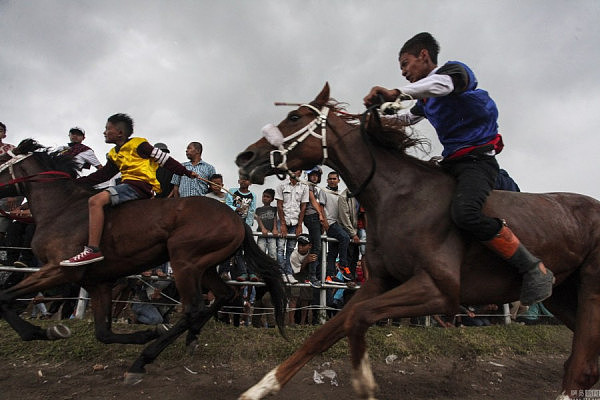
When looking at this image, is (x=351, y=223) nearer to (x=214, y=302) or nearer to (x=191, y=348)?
(x=214, y=302)

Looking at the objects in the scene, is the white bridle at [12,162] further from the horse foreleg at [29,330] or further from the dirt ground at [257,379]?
the dirt ground at [257,379]

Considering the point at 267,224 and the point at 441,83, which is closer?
the point at 441,83

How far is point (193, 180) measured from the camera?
23.9 feet

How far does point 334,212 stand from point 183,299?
3.52m

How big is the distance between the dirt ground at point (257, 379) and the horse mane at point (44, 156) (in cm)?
250

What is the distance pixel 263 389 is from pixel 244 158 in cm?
178

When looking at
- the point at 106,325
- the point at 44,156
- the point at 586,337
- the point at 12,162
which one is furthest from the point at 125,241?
the point at 586,337

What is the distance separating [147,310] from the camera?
6527 millimetres

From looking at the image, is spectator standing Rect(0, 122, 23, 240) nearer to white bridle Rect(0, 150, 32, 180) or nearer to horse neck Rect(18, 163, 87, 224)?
white bridle Rect(0, 150, 32, 180)

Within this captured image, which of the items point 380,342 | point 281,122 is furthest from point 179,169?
point 380,342

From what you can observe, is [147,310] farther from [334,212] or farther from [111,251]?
[334,212]

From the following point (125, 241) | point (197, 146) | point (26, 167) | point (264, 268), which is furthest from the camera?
point (197, 146)

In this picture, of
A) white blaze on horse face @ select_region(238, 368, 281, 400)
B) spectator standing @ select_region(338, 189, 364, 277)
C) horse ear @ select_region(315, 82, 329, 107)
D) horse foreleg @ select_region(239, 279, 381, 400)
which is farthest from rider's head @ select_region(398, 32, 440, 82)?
spectator standing @ select_region(338, 189, 364, 277)

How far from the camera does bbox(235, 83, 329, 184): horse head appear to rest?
3410mm
